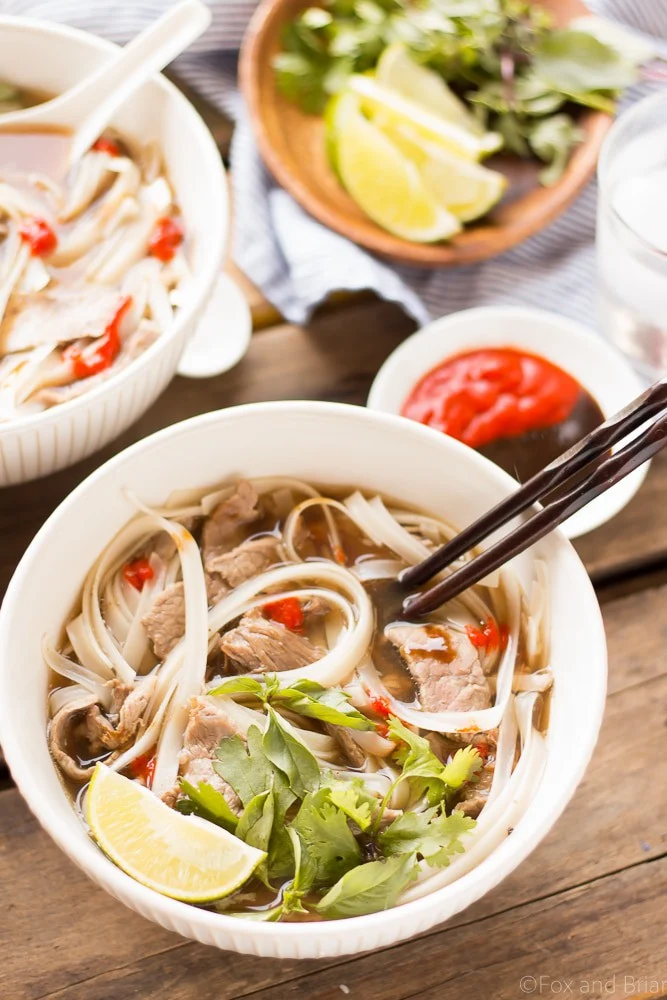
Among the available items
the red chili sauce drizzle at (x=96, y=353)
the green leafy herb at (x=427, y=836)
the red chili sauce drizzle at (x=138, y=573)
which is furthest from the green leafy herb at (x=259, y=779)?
the red chili sauce drizzle at (x=96, y=353)

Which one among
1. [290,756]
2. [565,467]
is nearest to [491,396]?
[565,467]

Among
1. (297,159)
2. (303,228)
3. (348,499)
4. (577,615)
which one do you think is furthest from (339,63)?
(577,615)

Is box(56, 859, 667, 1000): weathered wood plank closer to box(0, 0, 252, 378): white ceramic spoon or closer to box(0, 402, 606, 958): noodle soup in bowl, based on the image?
box(0, 402, 606, 958): noodle soup in bowl

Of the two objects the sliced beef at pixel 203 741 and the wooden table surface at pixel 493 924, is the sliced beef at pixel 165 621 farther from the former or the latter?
the wooden table surface at pixel 493 924

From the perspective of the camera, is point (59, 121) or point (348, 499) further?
point (59, 121)

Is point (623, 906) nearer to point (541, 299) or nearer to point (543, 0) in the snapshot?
point (541, 299)

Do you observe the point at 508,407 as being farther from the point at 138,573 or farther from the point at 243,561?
the point at 138,573
